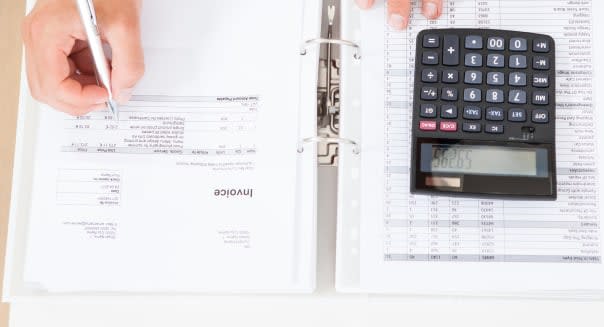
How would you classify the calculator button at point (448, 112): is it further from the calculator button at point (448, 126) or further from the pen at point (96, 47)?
the pen at point (96, 47)

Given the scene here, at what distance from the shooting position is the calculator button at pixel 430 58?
0.50m

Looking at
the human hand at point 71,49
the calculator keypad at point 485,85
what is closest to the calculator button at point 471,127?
the calculator keypad at point 485,85

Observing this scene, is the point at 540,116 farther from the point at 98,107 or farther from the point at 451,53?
the point at 98,107

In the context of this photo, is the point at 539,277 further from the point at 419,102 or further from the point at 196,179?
the point at 196,179

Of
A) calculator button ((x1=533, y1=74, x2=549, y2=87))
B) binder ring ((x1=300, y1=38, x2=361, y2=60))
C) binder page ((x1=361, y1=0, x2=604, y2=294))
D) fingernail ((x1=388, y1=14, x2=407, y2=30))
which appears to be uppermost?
fingernail ((x1=388, y1=14, x2=407, y2=30))

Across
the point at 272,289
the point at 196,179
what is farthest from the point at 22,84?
the point at 272,289

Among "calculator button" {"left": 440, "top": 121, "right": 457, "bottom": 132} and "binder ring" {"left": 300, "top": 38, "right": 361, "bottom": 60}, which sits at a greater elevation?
"binder ring" {"left": 300, "top": 38, "right": 361, "bottom": 60}

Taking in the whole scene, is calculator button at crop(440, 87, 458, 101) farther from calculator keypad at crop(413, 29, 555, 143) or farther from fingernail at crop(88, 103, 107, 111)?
fingernail at crop(88, 103, 107, 111)

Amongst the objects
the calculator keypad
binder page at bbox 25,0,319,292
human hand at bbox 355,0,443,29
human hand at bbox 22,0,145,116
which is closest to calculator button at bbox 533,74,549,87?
the calculator keypad

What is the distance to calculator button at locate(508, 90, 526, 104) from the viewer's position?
50 centimetres

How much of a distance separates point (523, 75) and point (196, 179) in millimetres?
300

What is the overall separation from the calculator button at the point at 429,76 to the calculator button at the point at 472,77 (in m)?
0.03

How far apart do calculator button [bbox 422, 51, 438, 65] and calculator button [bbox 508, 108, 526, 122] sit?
0.25ft

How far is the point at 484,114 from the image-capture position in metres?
0.50
